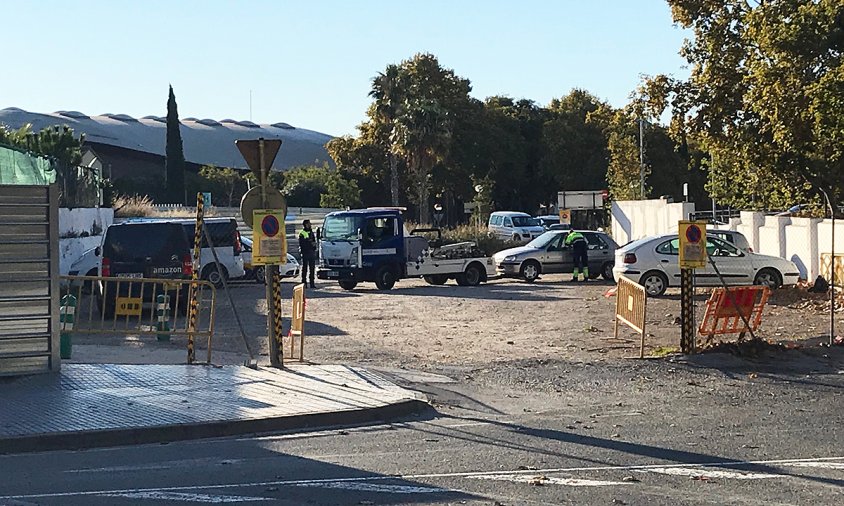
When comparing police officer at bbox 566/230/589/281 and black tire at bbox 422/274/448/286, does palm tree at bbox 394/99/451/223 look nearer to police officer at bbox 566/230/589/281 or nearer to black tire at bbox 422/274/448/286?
police officer at bbox 566/230/589/281

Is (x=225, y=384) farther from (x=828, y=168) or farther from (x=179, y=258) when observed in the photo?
(x=828, y=168)

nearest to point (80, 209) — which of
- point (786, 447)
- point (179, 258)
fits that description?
point (179, 258)

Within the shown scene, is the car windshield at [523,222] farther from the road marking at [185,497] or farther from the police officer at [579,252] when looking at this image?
the road marking at [185,497]

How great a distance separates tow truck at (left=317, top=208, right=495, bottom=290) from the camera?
31016 mm

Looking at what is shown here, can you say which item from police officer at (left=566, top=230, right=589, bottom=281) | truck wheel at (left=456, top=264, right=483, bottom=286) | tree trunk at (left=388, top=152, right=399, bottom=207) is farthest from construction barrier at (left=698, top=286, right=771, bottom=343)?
tree trunk at (left=388, top=152, right=399, bottom=207)

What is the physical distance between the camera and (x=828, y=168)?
73.4 ft

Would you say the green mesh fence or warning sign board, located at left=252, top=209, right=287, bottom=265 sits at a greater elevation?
the green mesh fence

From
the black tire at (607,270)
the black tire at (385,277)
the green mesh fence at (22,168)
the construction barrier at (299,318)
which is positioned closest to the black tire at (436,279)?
the black tire at (385,277)

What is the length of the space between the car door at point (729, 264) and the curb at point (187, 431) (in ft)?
52.6

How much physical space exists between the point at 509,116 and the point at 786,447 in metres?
68.3

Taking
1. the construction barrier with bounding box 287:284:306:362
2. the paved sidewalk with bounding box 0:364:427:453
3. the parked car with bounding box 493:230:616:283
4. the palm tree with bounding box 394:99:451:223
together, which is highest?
the palm tree with bounding box 394:99:451:223

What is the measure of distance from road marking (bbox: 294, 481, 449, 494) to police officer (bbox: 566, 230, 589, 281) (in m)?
25.5

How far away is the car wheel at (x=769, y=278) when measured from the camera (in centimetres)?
2589

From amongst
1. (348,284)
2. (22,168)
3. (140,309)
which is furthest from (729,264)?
(22,168)
